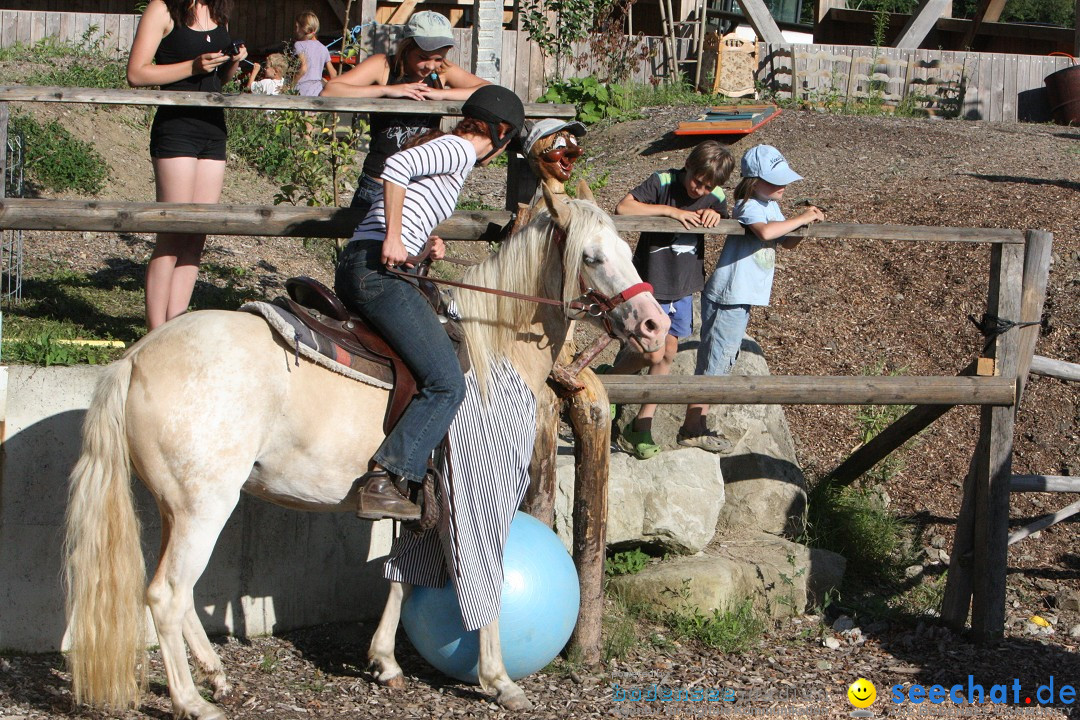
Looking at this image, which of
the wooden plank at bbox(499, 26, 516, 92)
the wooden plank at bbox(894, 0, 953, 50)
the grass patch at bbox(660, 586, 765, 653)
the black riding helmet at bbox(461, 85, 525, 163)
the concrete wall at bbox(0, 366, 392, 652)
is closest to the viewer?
the black riding helmet at bbox(461, 85, 525, 163)

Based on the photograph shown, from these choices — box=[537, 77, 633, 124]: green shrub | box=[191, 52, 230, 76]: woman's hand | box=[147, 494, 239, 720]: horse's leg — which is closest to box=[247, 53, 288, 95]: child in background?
box=[537, 77, 633, 124]: green shrub

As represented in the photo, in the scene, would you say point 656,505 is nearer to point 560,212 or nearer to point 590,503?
point 590,503

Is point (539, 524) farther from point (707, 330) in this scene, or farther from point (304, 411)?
point (707, 330)

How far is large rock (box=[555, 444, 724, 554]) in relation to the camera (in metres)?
5.77

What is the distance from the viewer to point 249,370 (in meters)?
3.90

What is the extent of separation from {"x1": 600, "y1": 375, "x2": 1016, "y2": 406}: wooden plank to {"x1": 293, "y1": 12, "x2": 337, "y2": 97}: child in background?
755cm

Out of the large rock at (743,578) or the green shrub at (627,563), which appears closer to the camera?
the large rock at (743,578)

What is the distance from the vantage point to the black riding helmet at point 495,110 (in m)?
4.20

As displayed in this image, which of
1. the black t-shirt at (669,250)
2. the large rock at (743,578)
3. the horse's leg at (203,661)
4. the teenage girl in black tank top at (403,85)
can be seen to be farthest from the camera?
the black t-shirt at (669,250)

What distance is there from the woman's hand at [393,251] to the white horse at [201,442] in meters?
0.44

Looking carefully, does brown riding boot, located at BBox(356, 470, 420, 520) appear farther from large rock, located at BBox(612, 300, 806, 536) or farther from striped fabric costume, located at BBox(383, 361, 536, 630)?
large rock, located at BBox(612, 300, 806, 536)

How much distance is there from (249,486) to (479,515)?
897 mm

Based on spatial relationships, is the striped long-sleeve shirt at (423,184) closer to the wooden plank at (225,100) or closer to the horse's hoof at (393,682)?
the wooden plank at (225,100)

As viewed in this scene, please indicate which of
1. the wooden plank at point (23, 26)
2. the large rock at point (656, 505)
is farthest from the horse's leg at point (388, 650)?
the wooden plank at point (23, 26)
